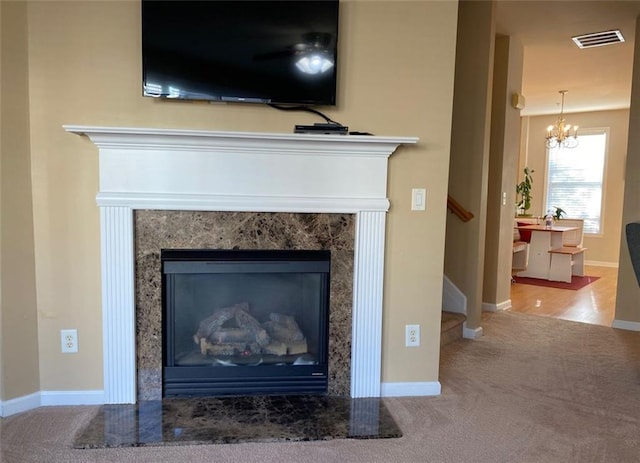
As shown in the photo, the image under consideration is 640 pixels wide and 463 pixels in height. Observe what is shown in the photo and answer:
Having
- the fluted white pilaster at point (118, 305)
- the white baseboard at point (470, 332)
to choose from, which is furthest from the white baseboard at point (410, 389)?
the fluted white pilaster at point (118, 305)

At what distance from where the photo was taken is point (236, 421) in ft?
6.83

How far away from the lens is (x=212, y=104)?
221 centimetres

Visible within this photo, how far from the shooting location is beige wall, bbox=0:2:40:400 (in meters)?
2.03

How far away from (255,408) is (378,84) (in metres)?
1.73

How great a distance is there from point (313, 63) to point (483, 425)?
191 cm

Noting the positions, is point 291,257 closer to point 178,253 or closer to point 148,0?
point 178,253

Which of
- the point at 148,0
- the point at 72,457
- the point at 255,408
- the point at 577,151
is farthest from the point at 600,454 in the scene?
the point at 577,151

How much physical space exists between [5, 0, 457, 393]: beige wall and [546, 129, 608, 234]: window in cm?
659

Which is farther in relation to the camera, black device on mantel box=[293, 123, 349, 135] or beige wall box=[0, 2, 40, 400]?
black device on mantel box=[293, 123, 349, 135]

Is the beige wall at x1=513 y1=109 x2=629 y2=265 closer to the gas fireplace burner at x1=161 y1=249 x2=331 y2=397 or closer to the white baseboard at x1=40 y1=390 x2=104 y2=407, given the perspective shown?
the gas fireplace burner at x1=161 y1=249 x2=331 y2=397

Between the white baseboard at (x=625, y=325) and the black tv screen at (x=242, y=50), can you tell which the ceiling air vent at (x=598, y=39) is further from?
the black tv screen at (x=242, y=50)

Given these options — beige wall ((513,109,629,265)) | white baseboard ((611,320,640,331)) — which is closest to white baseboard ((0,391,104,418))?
white baseboard ((611,320,640,331))

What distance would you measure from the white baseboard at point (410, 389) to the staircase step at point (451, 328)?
88cm

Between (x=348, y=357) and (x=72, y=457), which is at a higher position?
(x=348, y=357)
